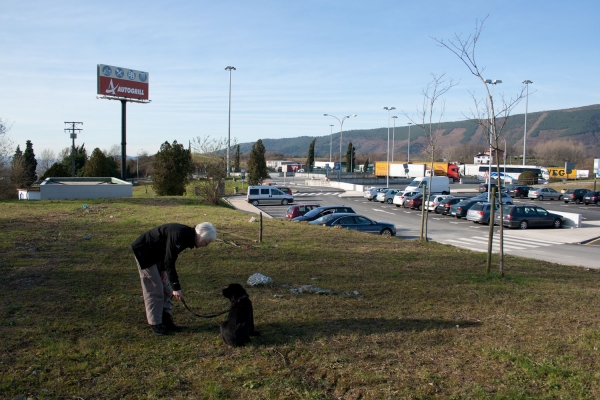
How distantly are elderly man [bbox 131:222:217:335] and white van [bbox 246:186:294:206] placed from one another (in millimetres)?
33704

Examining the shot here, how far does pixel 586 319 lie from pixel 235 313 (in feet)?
15.7

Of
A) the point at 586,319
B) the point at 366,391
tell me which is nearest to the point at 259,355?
the point at 366,391

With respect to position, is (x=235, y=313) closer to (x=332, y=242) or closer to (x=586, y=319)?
(x=586, y=319)

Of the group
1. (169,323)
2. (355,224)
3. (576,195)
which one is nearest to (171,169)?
(355,224)

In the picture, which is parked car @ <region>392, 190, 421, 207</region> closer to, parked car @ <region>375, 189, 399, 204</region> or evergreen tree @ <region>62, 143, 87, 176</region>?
parked car @ <region>375, 189, 399, 204</region>

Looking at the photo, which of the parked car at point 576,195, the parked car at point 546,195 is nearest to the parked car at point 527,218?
the parked car at point 576,195

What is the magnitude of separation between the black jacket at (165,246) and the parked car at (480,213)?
80.4 feet

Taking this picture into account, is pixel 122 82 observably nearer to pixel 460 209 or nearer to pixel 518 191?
pixel 460 209

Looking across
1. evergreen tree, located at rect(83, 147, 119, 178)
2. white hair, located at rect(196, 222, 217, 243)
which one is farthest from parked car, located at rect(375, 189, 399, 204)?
white hair, located at rect(196, 222, 217, 243)

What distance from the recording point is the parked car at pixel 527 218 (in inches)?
1030

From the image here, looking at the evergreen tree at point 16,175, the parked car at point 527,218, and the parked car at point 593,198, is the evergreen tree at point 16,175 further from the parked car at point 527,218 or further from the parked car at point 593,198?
the parked car at point 593,198

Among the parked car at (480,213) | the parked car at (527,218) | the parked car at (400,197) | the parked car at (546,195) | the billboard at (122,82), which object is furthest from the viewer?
the parked car at (546,195)

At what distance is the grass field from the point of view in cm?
437

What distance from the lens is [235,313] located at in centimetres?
524
